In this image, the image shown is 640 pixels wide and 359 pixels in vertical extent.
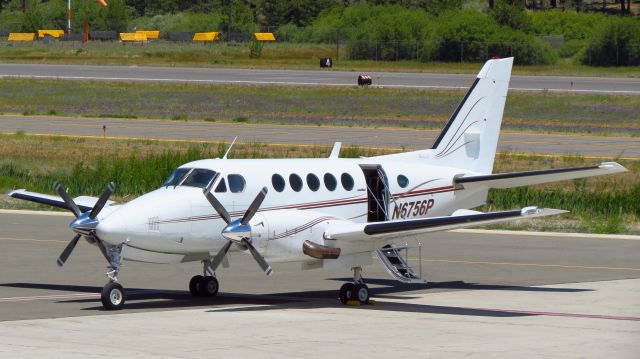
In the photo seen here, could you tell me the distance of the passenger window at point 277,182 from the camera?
24.0 m

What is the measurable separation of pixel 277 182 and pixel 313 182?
93 cm

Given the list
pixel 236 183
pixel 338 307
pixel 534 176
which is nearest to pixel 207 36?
pixel 534 176

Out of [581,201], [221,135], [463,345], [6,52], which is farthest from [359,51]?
[463,345]

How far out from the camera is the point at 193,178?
23531 millimetres

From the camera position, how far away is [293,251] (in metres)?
23.5

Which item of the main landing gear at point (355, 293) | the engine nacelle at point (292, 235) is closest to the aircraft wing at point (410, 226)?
the engine nacelle at point (292, 235)

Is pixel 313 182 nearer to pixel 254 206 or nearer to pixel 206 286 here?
pixel 254 206

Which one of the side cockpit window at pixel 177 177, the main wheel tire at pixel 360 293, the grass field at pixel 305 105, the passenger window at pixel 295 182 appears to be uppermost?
the side cockpit window at pixel 177 177

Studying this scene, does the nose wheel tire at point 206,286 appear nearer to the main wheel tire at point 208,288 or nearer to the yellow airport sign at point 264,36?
the main wheel tire at point 208,288

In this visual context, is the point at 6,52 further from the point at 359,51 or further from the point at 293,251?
the point at 293,251

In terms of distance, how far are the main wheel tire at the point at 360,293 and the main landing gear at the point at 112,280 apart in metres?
4.62

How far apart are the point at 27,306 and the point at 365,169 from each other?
7.55 meters

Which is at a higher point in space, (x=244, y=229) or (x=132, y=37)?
(x=244, y=229)

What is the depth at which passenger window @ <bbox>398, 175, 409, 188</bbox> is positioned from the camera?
2644cm
